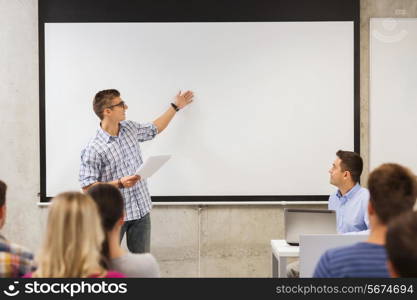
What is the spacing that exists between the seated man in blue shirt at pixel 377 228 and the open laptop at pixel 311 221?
116 cm

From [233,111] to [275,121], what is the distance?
14.2 inches

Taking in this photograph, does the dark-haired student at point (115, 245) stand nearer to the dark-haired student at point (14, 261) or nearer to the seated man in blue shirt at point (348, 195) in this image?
the dark-haired student at point (14, 261)

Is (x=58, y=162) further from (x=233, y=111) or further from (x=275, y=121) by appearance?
(x=275, y=121)

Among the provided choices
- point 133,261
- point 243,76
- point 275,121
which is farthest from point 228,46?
point 133,261

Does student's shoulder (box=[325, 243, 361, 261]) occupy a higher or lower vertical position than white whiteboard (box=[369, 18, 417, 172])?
lower

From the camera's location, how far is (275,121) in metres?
4.44

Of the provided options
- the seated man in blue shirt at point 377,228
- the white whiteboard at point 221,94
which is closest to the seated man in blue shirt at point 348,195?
the white whiteboard at point 221,94

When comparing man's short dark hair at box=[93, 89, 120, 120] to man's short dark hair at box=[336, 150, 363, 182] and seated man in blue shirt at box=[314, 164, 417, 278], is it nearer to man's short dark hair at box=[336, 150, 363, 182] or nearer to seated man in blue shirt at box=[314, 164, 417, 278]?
man's short dark hair at box=[336, 150, 363, 182]

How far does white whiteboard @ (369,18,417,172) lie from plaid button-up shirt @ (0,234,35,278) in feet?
10.6

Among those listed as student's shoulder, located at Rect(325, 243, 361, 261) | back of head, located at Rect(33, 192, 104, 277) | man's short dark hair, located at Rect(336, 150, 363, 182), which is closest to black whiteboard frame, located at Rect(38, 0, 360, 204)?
man's short dark hair, located at Rect(336, 150, 363, 182)

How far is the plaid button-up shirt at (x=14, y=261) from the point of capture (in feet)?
6.49

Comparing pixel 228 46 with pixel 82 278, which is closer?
pixel 82 278

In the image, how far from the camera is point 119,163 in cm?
392

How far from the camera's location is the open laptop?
3.17 meters
